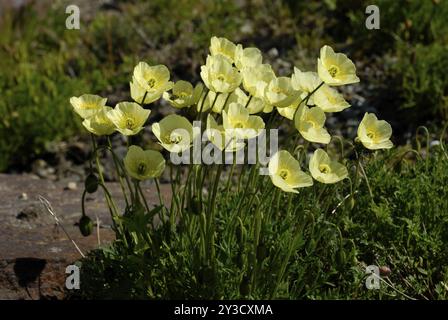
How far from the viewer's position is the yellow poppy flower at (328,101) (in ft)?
10.4

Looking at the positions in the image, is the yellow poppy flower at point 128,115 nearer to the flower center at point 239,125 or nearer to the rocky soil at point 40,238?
the flower center at point 239,125

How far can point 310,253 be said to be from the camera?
321 cm

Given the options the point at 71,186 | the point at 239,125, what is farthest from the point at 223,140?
the point at 71,186

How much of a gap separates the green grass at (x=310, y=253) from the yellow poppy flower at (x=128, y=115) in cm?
41

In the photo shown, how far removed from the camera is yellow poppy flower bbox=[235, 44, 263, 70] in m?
3.26

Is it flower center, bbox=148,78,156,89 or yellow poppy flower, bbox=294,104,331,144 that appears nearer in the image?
yellow poppy flower, bbox=294,104,331,144

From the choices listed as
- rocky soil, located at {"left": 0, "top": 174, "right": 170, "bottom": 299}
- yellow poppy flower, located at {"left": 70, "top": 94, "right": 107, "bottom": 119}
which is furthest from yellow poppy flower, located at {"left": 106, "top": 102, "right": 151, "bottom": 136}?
rocky soil, located at {"left": 0, "top": 174, "right": 170, "bottom": 299}

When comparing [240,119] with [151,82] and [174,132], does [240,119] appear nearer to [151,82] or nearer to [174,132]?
[174,132]

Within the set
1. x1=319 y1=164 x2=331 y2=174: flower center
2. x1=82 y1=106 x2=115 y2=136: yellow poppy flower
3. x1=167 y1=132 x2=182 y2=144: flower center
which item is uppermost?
x1=82 y1=106 x2=115 y2=136: yellow poppy flower

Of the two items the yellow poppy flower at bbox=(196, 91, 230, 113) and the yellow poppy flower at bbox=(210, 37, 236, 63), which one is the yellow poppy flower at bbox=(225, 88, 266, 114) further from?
the yellow poppy flower at bbox=(210, 37, 236, 63)

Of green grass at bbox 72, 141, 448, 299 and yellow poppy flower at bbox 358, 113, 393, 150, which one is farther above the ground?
yellow poppy flower at bbox 358, 113, 393, 150

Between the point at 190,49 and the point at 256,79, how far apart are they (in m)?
3.25

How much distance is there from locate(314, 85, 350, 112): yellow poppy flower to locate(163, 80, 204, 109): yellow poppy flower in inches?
17.1

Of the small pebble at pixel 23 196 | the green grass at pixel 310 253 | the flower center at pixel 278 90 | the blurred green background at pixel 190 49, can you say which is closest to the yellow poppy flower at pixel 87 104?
the green grass at pixel 310 253
